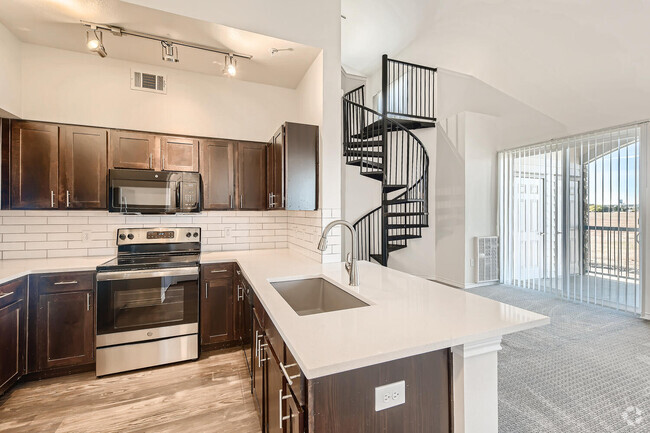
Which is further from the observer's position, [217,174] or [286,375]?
[217,174]

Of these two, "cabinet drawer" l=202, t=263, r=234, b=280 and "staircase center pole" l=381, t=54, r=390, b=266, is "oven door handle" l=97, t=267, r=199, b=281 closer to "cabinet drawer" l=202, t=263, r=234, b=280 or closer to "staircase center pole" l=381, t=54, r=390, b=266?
"cabinet drawer" l=202, t=263, r=234, b=280

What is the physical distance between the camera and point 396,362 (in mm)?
1066

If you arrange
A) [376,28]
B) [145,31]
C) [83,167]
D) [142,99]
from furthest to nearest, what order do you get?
1. [376,28]
2. [142,99]
3. [83,167]
4. [145,31]

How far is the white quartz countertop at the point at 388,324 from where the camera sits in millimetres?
972

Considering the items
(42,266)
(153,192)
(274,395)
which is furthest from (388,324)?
(42,266)

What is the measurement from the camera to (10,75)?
258cm

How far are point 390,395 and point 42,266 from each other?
9.88ft

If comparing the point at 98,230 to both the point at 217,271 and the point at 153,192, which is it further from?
the point at 217,271

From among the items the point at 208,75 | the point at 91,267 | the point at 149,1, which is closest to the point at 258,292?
the point at 91,267

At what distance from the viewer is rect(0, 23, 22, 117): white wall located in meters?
2.46

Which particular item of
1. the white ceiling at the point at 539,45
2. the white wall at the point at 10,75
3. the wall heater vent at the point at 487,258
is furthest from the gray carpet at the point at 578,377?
the white wall at the point at 10,75

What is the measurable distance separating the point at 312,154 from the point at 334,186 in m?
0.37

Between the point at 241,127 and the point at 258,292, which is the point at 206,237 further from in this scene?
the point at 258,292

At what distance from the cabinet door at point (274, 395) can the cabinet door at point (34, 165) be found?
2.66 meters
